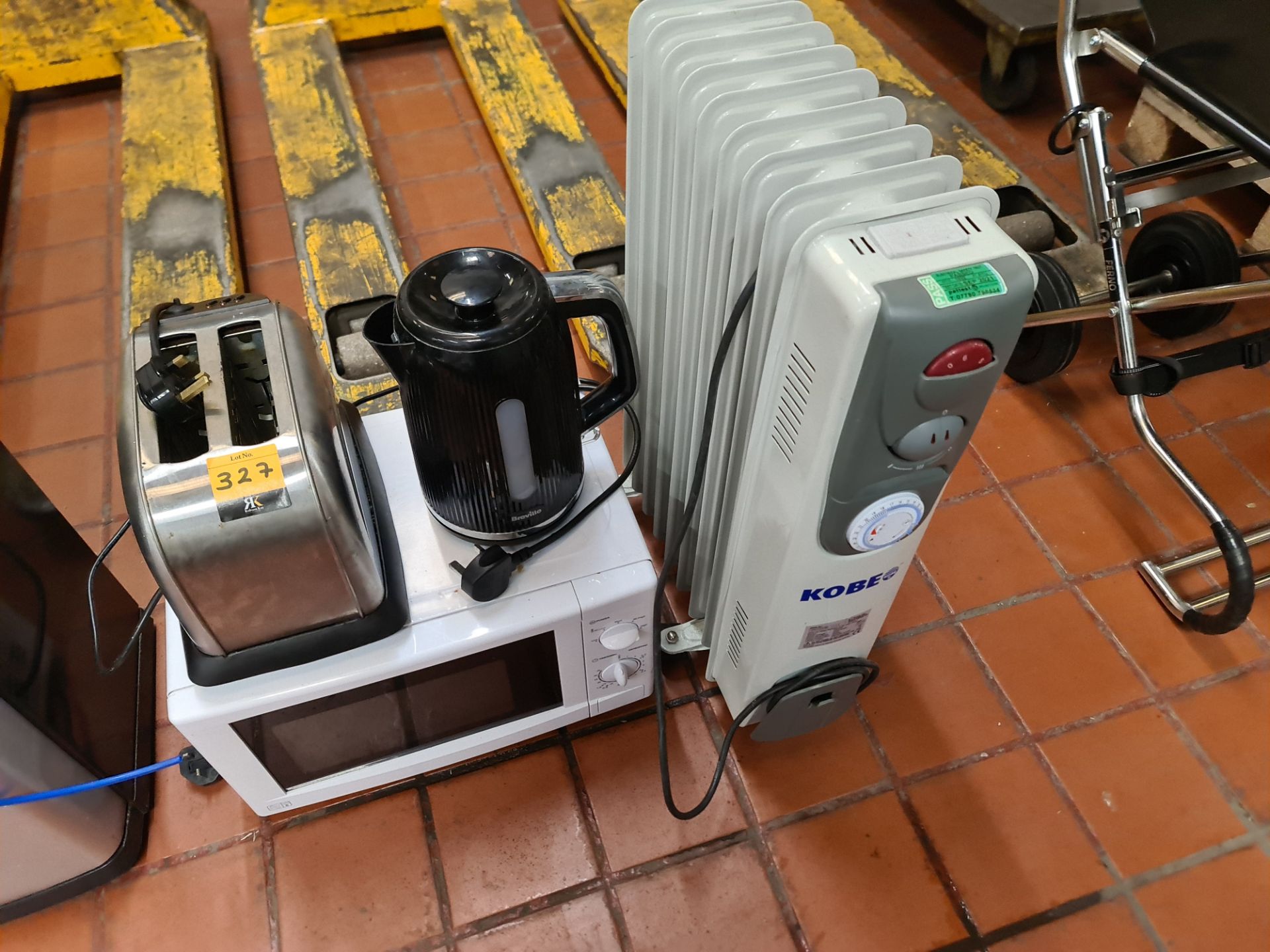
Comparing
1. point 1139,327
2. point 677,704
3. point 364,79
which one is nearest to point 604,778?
point 677,704

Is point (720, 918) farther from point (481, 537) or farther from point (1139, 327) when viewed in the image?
point (1139, 327)

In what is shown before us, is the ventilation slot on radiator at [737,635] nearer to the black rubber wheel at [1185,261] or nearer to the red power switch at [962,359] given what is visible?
the red power switch at [962,359]

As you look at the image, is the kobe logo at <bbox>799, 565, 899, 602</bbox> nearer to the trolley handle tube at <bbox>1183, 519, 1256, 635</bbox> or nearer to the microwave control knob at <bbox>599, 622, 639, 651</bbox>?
the microwave control knob at <bbox>599, 622, 639, 651</bbox>

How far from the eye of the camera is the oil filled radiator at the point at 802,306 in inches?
24.5

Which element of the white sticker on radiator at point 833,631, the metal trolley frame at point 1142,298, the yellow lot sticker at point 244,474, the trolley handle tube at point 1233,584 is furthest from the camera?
the metal trolley frame at point 1142,298

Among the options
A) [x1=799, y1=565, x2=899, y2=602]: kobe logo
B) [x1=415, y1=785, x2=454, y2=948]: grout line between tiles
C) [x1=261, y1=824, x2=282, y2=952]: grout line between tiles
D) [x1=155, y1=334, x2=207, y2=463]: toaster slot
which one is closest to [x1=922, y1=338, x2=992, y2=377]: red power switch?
[x1=799, y1=565, x2=899, y2=602]: kobe logo

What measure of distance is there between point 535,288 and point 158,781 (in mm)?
864

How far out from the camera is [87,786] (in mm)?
956

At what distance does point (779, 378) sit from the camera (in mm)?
730

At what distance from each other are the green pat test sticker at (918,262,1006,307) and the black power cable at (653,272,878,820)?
7.8 inches

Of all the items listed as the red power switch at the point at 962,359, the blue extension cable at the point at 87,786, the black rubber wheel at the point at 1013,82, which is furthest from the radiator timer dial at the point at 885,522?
the black rubber wheel at the point at 1013,82

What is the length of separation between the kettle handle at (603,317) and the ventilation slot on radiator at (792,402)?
202 mm

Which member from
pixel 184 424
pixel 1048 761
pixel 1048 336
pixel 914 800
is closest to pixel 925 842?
pixel 914 800

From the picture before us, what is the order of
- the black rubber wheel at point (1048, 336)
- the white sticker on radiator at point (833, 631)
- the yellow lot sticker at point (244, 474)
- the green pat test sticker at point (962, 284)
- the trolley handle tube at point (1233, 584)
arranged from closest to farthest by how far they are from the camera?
the green pat test sticker at point (962, 284) < the yellow lot sticker at point (244, 474) < the white sticker on radiator at point (833, 631) < the trolley handle tube at point (1233, 584) < the black rubber wheel at point (1048, 336)
